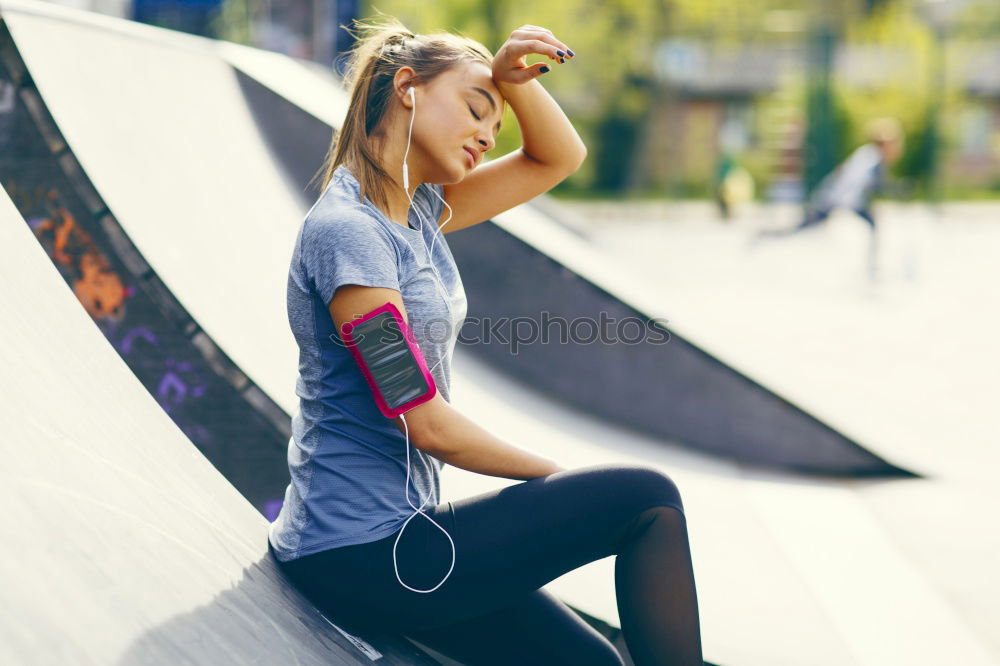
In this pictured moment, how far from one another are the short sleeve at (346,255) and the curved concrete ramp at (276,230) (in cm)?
143

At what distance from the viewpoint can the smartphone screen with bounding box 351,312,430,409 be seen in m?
1.83

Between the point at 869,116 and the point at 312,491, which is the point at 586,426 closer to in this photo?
the point at 312,491

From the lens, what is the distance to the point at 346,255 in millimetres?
1863

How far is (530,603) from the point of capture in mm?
2041

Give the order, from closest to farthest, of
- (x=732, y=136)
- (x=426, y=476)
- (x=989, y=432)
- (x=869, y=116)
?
1. (x=426, y=476)
2. (x=989, y=432)
3. (x=869, y=116)
4. (x=732, y=136)

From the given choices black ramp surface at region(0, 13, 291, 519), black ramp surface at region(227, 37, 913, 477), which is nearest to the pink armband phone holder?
black ramp surface at region(0, 13, 291, 519)

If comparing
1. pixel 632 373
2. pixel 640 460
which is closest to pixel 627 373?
pixel 632 373

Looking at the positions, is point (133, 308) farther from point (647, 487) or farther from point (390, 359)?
point (647, 487)

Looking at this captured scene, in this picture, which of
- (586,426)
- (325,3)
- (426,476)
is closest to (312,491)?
(426,476)

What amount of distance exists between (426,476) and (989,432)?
4.62 meters

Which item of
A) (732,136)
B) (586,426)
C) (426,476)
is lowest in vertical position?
(732,136)

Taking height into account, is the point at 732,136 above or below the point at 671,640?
below

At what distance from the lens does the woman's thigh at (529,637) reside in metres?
2.03

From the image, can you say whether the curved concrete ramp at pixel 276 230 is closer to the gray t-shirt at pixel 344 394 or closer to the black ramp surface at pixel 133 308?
the black ramp surface at pixel 133 308
